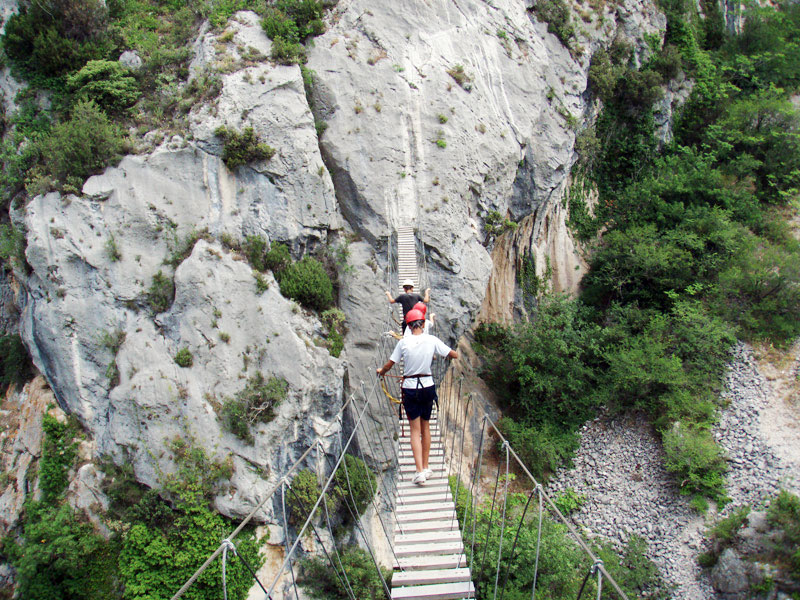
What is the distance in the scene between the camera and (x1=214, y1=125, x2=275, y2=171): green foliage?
977 cm

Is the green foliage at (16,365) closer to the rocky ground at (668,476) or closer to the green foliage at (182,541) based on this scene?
the green foliage at (182,541)

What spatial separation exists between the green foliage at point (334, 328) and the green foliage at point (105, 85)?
661 centimetres

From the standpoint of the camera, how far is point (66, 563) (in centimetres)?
727

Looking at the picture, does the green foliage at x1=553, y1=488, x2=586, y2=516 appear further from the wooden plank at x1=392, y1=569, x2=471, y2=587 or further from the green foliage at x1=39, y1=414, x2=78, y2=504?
the green foliage at x1=39, y1=414, x2=78, y2=504

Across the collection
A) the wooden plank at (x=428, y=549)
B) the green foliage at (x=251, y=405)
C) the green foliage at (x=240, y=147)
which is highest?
the green foliage at (x=240, y=147)

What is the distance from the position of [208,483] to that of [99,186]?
617 centimetres

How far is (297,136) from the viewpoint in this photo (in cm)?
1050

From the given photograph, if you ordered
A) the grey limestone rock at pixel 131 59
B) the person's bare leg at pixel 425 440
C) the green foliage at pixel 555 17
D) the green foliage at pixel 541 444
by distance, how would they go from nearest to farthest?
the person's bare leg at pixel 425 440 < the grey limestone rock at pixel 131 59 < the green foliage at pixel 541 444 < the green foliage at pixel 555 17

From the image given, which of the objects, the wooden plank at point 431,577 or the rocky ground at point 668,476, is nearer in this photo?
the wooden plank at point 431,577

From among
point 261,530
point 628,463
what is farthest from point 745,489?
point 261,530

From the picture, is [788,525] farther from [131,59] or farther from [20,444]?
[131,59]

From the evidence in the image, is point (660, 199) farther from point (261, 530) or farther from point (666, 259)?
point (261, 530)

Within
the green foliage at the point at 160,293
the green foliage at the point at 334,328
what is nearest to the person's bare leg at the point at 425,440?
the green foliage at the point at 334,328

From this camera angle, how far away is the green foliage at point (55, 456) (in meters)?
8.06
